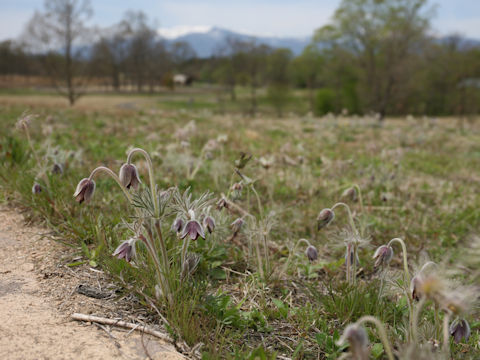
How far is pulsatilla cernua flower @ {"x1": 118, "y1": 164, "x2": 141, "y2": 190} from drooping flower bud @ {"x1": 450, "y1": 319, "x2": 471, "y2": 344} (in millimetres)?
1681

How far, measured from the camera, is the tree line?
1115 inches

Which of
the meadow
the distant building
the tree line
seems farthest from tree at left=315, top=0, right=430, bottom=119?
the distant building

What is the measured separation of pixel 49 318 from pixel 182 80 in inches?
3496

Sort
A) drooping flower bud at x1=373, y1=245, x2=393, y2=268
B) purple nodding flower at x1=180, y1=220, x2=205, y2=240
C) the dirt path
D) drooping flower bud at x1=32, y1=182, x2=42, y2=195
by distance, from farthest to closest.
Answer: drooping flower bud at x1=32, y1=182, x2=42, y2=195
drooping flower bud at x1=373, y1=245, x2=393, y2=268
purple nodding flower at x1=180, y1=220, x2=205, y2=240
the dirt path

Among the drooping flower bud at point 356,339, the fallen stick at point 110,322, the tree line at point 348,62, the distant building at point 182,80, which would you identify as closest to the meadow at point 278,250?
the drooping flower bud at point 356,339

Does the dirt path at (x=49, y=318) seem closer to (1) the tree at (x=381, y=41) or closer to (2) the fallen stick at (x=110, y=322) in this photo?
(2) the fallen stick at (x=110, y=322)

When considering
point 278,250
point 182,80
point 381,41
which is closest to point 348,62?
point 381,41

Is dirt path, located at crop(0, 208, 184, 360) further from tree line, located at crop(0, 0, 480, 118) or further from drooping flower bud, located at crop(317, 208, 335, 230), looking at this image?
tree line, located at crop(0, 0, 480, 118)

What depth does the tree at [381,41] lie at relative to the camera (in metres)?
27.7

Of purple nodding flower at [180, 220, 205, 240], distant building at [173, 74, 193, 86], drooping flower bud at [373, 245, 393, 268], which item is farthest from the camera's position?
distant building at [173, 74, 193, 86]

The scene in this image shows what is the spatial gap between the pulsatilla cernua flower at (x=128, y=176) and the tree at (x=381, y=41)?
2783cm

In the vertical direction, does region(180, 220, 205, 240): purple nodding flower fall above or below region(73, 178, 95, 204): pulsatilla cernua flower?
below

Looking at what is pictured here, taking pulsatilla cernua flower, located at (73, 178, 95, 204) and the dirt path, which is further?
pulsatilla cernua flower, located at (73, 178, 95, 204)

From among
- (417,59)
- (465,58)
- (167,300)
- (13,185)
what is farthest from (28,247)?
(465,58)
